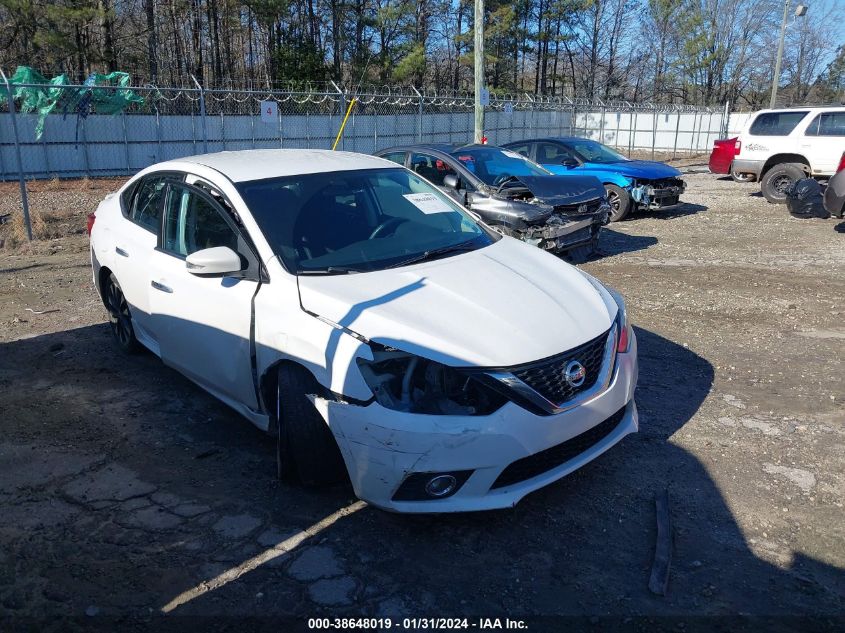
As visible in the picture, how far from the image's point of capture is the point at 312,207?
4.24m

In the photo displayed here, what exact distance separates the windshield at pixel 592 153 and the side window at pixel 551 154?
20 centimetres

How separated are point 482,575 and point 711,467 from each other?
1.62 meters

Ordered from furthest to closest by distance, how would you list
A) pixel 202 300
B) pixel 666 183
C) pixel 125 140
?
1. pixel 125 140
2. pixel 666 183
3. pixel 202 300

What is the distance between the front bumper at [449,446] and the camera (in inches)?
118

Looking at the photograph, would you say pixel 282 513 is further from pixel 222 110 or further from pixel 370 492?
pixel 222 110

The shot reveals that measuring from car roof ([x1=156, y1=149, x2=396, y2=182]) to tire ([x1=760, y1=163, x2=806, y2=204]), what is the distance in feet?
42.4

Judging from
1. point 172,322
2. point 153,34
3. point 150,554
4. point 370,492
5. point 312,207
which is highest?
point 153,34

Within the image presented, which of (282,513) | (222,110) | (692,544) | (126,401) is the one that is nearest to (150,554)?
(282,513)

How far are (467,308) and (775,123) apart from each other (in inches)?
574

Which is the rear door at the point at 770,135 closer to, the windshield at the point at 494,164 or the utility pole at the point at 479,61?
the utility pole at the point at 479,61

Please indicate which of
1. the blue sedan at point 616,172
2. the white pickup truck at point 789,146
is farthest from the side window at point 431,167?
the white pickup truck at point 789,146

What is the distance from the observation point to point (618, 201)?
41.0 ft

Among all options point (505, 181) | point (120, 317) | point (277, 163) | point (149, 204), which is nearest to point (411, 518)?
point (277, 163)

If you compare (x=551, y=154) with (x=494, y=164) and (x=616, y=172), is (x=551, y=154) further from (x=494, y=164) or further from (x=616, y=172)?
(x=494, y=164)
